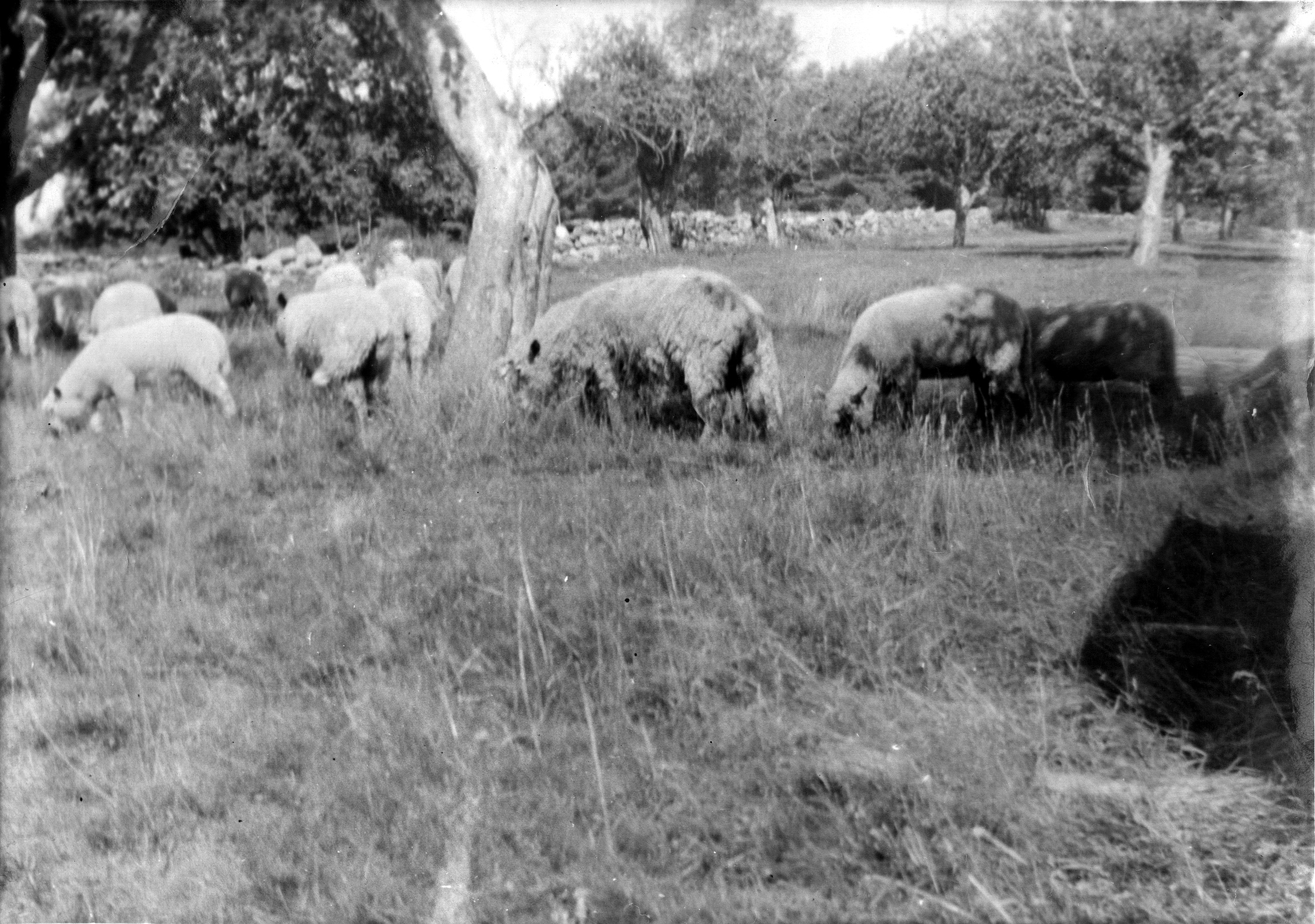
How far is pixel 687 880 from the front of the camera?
10.7ft

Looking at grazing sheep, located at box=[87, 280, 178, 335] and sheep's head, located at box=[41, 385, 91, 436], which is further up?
grazing sheep, located at box=[87, 280, 178, 335]

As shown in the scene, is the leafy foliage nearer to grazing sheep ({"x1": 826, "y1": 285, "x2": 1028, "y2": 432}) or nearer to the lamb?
the lamb

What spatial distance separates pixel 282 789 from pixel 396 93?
508 centimetres

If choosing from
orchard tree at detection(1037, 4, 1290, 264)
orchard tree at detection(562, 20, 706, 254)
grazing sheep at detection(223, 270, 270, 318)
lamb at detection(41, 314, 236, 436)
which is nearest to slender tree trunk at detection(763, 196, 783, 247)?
orchard tree at detection(562, 20, 706, 254)

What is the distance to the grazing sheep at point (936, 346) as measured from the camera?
24.5 feet

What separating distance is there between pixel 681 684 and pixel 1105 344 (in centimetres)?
384

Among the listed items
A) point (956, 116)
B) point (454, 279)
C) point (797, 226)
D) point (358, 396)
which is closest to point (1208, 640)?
point (956, 116)

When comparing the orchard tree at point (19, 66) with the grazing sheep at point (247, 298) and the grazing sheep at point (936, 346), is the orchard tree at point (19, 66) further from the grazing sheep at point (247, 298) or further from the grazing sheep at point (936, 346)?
the grazing sheep at point (247, 298)

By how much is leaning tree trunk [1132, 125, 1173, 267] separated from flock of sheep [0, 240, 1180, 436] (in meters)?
0.67

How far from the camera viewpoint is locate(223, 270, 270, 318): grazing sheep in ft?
42.0

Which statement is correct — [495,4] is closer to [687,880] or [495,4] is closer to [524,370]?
[524,370]

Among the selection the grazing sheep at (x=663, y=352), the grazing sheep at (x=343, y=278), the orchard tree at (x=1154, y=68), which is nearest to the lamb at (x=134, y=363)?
the grazing sheep at (x=343, y=278)

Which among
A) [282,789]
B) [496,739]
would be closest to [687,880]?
[496,739]

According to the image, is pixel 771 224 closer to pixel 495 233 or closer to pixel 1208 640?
pixel 495 233
